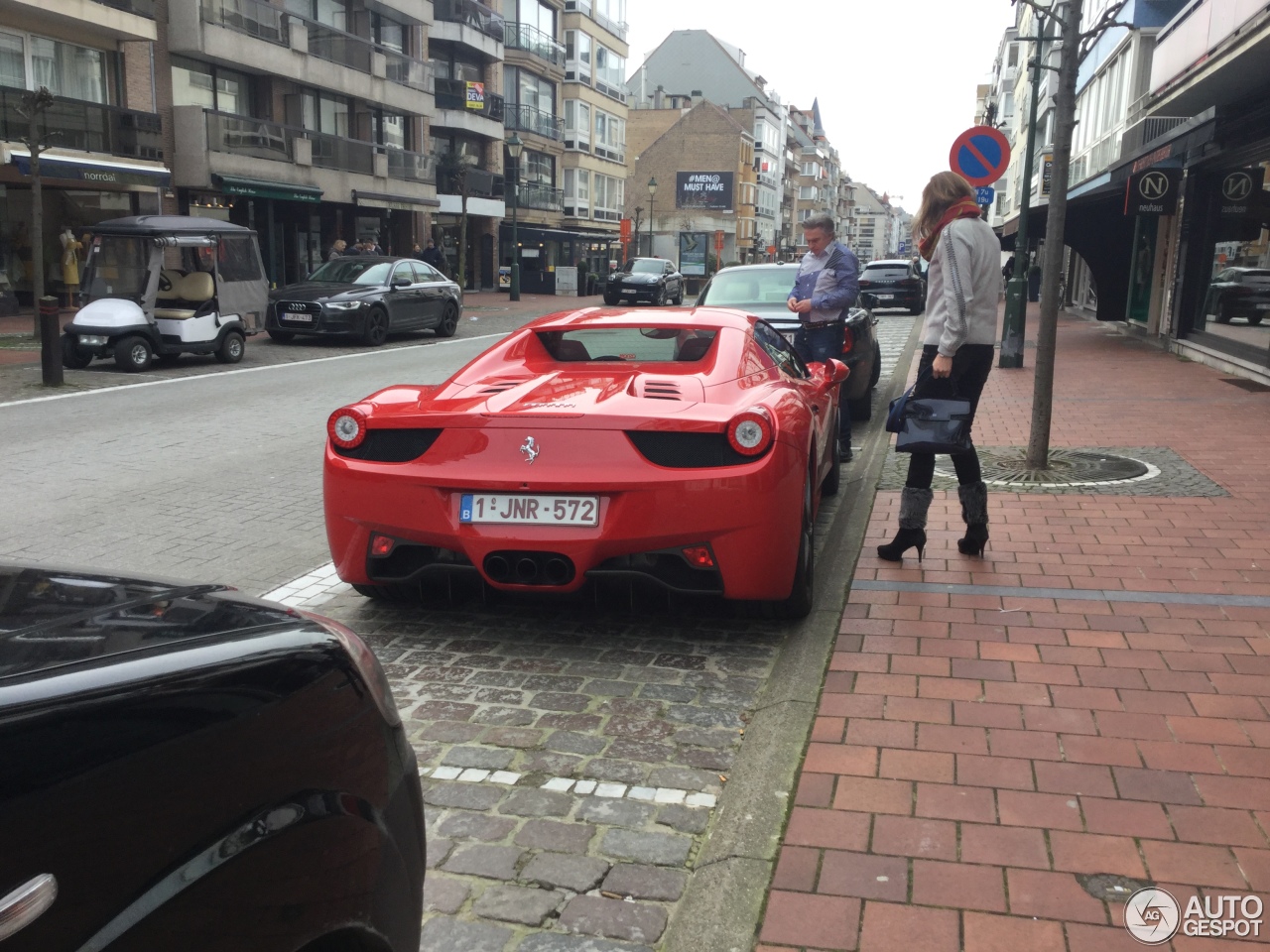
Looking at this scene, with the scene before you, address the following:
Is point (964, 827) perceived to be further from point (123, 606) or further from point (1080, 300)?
point (1080, 300)

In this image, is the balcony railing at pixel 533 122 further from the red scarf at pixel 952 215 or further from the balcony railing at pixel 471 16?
the red scarf at pixel 952 215

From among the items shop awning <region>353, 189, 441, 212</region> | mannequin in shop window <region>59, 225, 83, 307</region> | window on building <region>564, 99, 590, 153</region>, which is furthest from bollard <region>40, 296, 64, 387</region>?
window on building <region>564, 99, 590, 153</region>

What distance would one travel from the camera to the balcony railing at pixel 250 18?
93.9 ft

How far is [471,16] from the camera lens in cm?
4650

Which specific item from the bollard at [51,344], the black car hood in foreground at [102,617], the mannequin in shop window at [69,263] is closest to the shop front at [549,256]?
the mannequin in shop window at [69,263]

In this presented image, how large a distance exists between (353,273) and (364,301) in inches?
60.5

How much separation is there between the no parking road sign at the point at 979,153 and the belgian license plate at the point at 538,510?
28.4 ft

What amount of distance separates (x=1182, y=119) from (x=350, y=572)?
61.0 ft

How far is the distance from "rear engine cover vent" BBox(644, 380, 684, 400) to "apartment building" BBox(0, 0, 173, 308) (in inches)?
848

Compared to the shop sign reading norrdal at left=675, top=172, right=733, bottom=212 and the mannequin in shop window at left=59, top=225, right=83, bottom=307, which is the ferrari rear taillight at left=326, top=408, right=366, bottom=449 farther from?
the shop sign reading norrdal at left=675, top=172, right=733, bottom=212

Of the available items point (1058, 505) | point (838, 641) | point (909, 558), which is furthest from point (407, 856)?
point (1058, 505)

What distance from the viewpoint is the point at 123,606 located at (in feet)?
5.46

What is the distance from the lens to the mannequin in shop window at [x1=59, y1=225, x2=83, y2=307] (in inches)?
974

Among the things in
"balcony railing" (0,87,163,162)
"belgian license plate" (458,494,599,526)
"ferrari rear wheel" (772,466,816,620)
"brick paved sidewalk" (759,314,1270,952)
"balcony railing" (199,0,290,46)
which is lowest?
"brick paved sidewalk" (759,314,1270,952)
